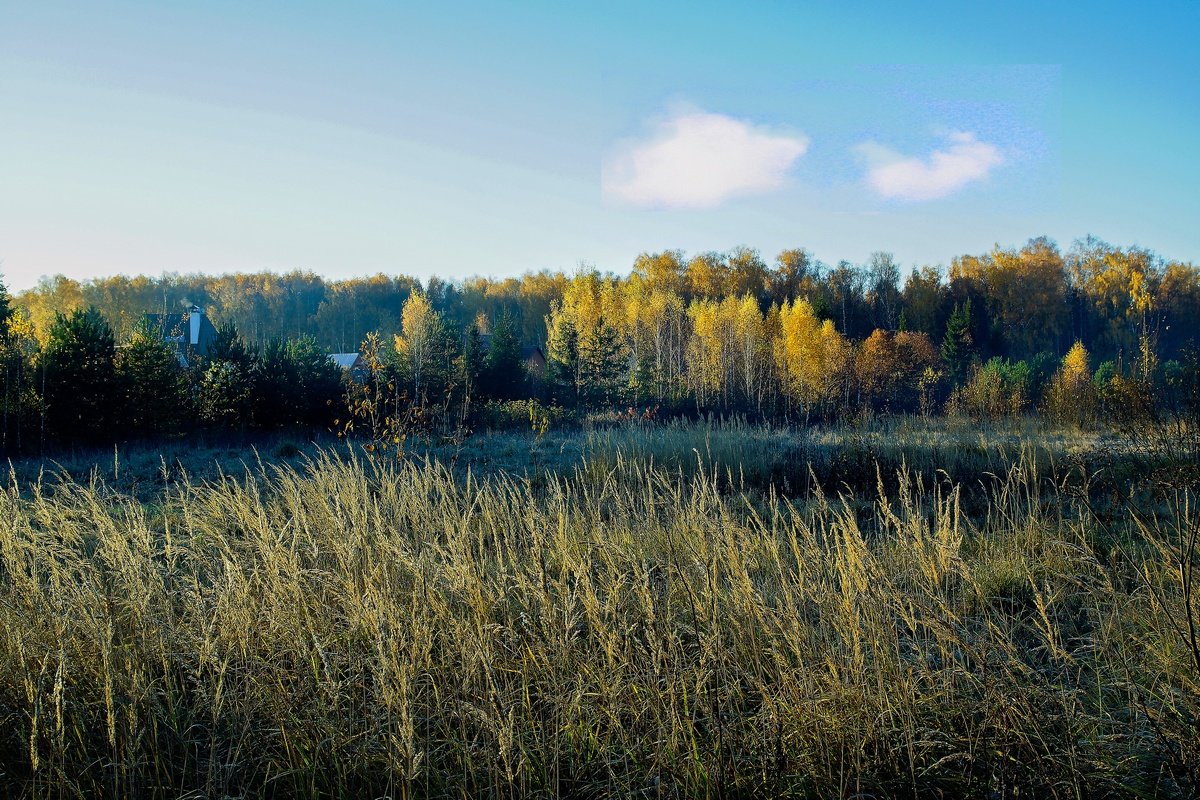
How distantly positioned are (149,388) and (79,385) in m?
1.11

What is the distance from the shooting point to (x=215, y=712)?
207cm

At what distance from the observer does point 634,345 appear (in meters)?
35.8

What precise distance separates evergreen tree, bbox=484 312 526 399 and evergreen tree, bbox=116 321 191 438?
10.9 metres

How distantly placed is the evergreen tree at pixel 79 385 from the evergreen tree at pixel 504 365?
1180 cm

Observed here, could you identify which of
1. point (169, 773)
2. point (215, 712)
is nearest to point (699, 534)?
point (215, 712)

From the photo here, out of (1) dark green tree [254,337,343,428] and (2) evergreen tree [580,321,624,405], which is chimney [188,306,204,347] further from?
(1) dark green tree [254,337,343,428]

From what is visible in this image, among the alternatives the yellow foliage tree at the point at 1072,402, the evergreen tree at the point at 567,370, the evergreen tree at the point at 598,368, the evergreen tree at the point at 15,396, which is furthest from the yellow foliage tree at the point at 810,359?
the evergreen tree at the point at 15,396

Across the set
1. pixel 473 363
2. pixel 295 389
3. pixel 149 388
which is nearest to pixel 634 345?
pixel 473 363

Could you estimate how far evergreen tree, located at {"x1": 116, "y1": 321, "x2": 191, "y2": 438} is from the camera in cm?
1348

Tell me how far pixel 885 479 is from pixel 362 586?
7.40 meters

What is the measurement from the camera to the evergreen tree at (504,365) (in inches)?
938

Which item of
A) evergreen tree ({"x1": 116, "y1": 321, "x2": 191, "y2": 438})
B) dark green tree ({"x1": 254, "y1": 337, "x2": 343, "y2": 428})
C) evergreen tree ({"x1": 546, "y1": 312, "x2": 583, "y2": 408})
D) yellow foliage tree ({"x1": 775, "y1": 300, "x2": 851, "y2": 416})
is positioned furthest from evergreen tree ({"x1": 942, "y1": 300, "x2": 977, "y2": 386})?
evergreen tree ({"x1": 116, "y1": 321, "x2": 191, "y2": 438})

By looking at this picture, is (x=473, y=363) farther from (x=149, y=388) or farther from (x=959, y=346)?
(x=959, y=346)

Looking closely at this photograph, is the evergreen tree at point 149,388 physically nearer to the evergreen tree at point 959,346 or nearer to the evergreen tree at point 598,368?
the evergreen tree at point 598,368
